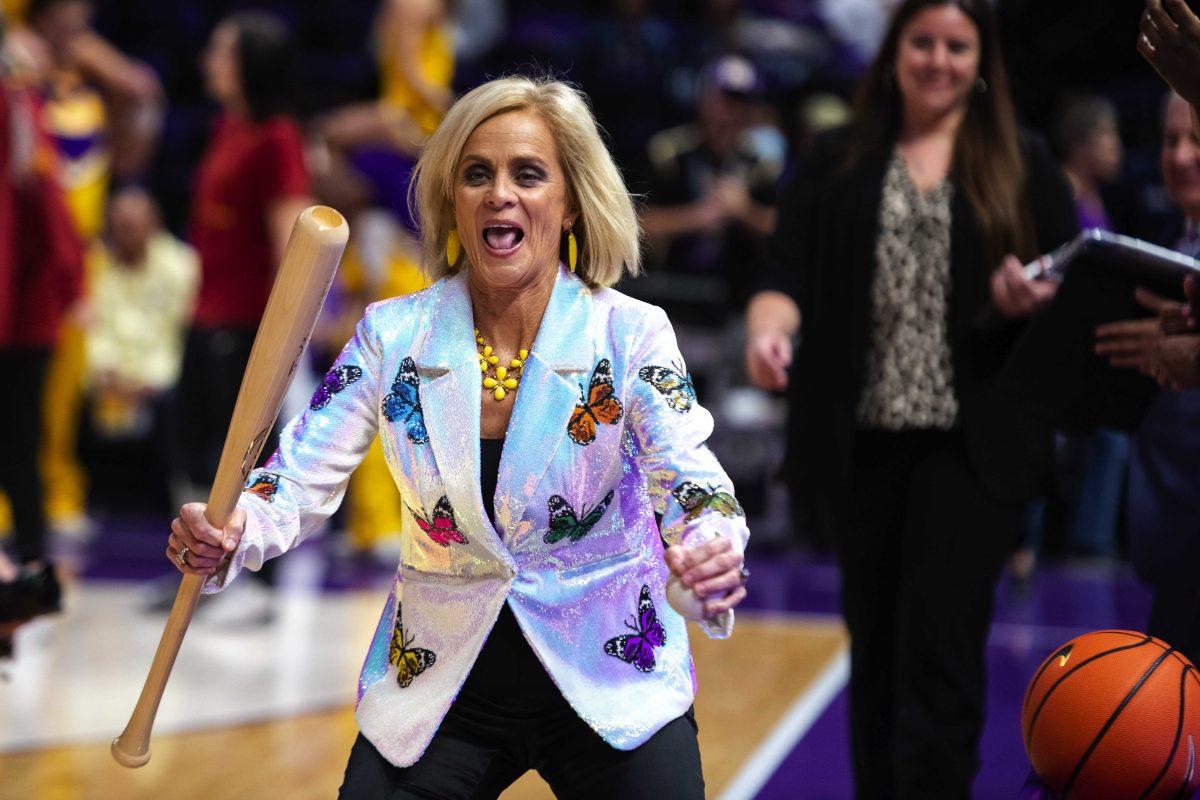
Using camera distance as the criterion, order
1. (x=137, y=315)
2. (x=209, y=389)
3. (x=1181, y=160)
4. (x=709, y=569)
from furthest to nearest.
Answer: (x=137, y=315), (x=209, y=389), (x=1181, y=160), (x=709, y=569)

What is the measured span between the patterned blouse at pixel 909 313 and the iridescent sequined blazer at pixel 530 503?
1161 millimetres

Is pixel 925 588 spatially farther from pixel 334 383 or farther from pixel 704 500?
pixel 334 383

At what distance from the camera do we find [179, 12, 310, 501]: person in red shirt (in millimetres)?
6074

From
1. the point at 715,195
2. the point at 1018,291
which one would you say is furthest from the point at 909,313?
the point at 715,195

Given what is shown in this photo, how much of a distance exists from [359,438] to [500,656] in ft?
1.46

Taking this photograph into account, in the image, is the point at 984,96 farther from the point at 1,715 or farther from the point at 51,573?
the point at 1,715

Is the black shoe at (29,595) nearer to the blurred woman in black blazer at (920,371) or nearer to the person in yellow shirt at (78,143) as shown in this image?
the blurred woman in black blazer at (920,371)

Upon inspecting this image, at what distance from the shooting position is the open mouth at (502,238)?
2686mm

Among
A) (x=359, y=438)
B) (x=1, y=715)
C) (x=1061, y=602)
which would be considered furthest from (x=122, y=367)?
(x=359, y=438)

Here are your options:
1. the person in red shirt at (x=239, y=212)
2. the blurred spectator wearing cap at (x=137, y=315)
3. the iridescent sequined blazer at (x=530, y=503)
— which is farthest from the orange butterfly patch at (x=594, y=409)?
the blurred spectator wearing cap at (x=137, y=315)

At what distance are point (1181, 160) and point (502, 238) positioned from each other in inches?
60.5

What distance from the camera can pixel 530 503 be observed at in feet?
8.49

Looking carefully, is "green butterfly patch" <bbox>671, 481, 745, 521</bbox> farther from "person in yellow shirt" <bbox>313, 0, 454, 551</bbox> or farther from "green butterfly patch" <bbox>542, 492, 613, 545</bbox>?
"person in yellow shirt" <bbox>313, 0, 454, 551</bbox>

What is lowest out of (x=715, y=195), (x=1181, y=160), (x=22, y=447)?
(x=22, y=447)
